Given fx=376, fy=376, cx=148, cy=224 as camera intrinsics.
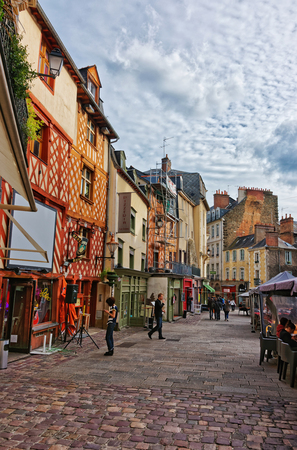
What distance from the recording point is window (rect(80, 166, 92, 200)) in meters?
14.2

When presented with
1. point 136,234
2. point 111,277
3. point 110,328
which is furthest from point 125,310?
point 110,328

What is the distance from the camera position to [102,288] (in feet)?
50.8

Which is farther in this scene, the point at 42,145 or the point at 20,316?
the point at 42,145

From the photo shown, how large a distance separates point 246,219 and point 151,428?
163 ft

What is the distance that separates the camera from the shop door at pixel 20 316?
9312mm

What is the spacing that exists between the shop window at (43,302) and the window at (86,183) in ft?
14.3

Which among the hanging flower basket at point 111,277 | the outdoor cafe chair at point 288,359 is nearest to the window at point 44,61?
the hanging flower basket at point 111,277

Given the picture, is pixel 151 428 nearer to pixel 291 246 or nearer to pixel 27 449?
pixel 27 449

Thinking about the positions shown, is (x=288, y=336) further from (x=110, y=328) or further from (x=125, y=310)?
(x=125, y=310)

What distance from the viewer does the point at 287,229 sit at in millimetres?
45406

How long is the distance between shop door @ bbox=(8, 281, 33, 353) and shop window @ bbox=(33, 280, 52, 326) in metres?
0.57

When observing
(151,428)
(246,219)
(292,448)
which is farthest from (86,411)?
(246,219)

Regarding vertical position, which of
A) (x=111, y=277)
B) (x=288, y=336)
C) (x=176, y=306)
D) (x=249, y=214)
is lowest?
(x=288, y=336)

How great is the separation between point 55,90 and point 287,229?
1552 inches
